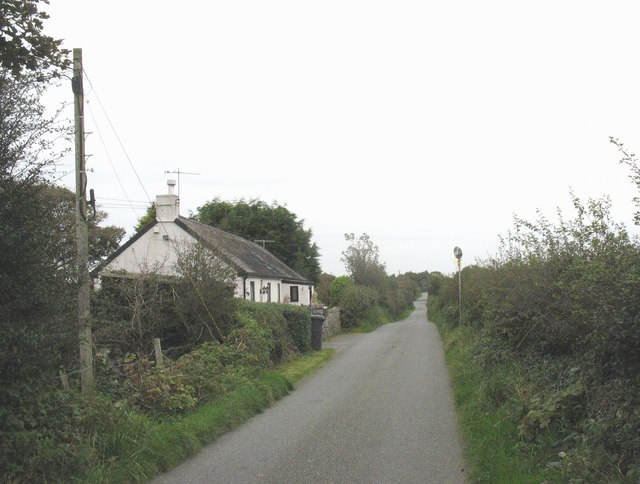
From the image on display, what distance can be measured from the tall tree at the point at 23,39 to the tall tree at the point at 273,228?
144 feet

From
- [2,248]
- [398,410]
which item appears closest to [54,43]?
[2,248]

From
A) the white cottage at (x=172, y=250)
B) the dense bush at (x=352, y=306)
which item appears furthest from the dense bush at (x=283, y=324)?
the dense bush at (x=352, y=306)

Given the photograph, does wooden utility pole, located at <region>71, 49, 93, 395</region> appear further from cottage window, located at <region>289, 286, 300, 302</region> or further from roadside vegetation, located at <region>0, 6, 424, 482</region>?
cottage window, located at <region>289, 286, 300, 302</region>

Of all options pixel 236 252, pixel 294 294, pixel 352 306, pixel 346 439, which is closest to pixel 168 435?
pixel 346 439

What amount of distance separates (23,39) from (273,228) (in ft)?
151

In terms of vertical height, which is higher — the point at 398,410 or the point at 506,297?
the point at 506,297

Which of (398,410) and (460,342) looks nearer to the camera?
(398,410)

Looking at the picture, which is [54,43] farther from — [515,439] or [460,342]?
[460,342]

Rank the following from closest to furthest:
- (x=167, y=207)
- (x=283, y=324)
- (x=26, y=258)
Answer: (x=26, y=258) → (x=283, y=324) → (x=167, y=207)

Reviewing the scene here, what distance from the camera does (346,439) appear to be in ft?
28.9

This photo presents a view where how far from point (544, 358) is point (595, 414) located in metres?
3.41

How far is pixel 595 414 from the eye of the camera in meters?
6.41

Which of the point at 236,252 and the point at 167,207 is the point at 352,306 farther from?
the point at 167,207

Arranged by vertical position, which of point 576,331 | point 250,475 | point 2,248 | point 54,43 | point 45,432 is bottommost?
point 250,475
